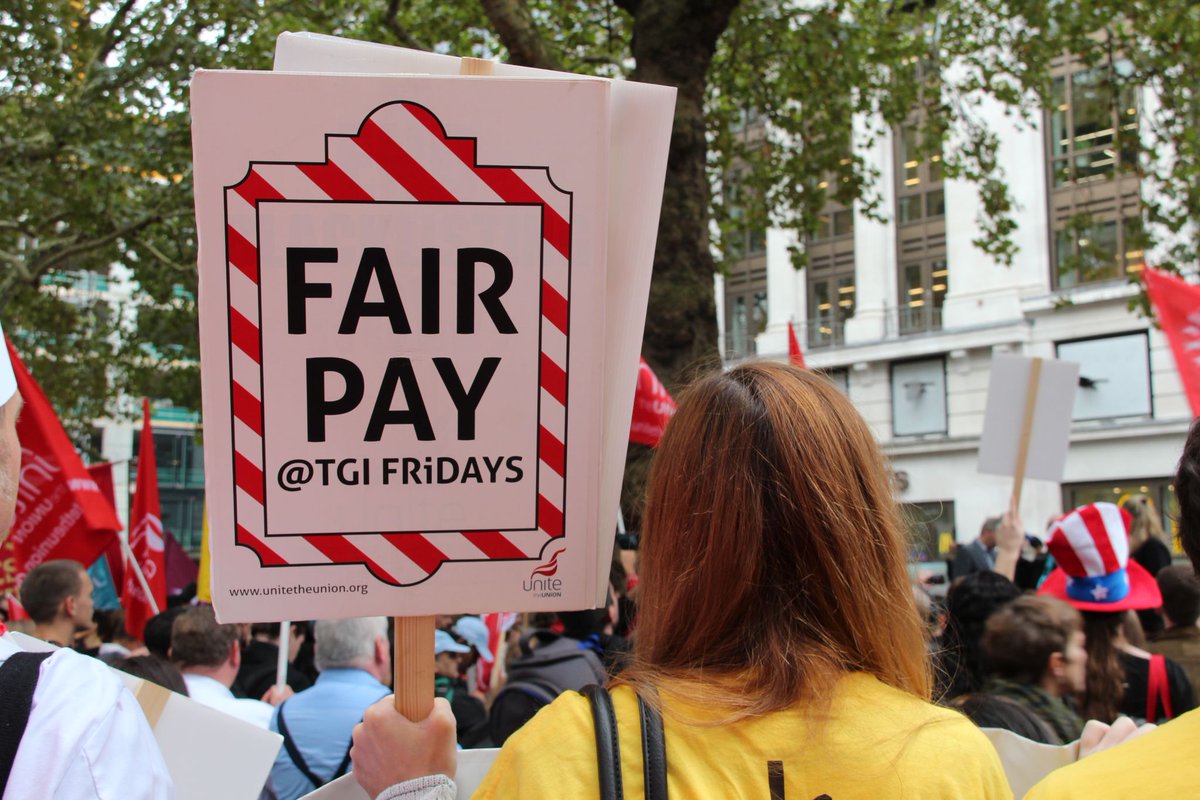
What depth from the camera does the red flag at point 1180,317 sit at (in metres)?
6.30

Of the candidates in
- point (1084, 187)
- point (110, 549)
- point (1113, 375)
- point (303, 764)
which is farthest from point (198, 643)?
point (1113, 375)

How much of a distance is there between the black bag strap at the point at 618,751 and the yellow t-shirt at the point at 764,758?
0.03ft

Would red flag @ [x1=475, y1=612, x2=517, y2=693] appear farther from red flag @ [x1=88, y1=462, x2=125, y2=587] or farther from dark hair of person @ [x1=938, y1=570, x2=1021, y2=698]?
red flag @ [x1=88, y1=462, x2=125, y2=587]

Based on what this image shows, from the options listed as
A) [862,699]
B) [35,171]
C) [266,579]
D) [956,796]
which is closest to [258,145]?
[266,579]

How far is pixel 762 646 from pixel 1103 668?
3151 millimetres

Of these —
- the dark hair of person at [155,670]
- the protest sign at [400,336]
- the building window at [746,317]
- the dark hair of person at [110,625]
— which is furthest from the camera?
the building window at [746,317]

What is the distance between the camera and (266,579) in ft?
5.86

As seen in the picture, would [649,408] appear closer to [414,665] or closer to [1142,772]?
[414,665]

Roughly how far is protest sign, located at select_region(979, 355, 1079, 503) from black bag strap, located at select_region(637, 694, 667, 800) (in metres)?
5.49

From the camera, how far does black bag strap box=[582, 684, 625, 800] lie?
1.44 metres

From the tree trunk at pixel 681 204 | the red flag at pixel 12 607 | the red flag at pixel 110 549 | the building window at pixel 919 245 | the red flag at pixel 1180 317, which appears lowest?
the red flag at pixel 12 607

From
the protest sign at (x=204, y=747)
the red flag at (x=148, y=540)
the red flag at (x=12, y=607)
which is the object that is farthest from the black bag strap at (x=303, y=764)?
the red flag at (x=12, y=607)

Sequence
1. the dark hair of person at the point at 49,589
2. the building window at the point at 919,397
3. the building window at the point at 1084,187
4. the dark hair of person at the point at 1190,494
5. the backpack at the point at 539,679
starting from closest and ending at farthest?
the dark hair of person at the point at 1190,494 → the backpack at the point at 539,679 → the dark hair of person at the point at 49,589 → the building window at the point at 1084,187 → the building window at the point at 919,397

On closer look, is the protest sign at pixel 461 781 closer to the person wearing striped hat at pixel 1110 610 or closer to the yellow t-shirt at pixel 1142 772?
the yellow t-shirt at pixel 1142 772
